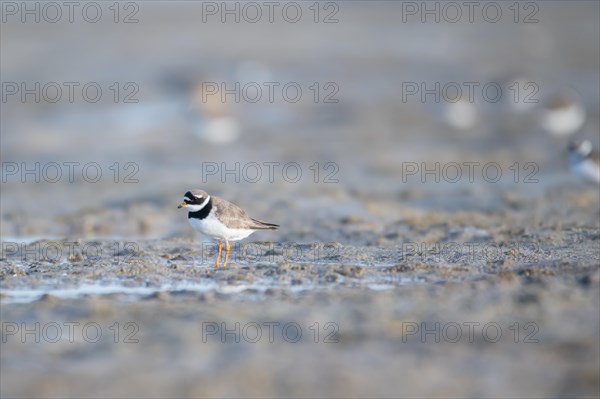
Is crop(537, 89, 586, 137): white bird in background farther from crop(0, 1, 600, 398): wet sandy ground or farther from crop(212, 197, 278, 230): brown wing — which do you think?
crop(212, 197, 278, 230): brown wing

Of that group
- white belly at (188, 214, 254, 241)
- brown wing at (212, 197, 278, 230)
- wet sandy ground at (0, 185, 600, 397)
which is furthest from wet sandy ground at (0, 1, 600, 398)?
brown wing at (212, 197, 278, 230)

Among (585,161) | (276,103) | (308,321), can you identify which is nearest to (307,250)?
(308,321)

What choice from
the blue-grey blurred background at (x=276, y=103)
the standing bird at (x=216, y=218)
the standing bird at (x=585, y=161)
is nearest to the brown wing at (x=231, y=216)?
the standing bird at (x=216, y=218)

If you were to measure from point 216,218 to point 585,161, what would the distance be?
23.9ft

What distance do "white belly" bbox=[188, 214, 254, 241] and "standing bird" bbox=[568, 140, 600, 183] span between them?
22.4 feet

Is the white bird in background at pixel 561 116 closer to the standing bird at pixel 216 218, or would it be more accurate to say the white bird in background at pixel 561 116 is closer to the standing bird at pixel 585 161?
the standing bird at pixel 585 161

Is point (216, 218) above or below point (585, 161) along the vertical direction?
below

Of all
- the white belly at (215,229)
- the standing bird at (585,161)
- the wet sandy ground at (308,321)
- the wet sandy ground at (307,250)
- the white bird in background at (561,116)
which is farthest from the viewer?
the white bird in background at (561,116)

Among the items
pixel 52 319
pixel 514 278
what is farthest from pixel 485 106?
pixel 52 319

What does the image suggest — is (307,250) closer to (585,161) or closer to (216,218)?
(216,218)

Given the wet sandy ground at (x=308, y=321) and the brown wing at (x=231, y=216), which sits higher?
the brown wing at (x=231, y=216)

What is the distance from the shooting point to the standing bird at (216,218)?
10.4 m

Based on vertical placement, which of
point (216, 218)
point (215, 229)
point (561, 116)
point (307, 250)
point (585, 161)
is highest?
point (561, 116)

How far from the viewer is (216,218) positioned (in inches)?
410
